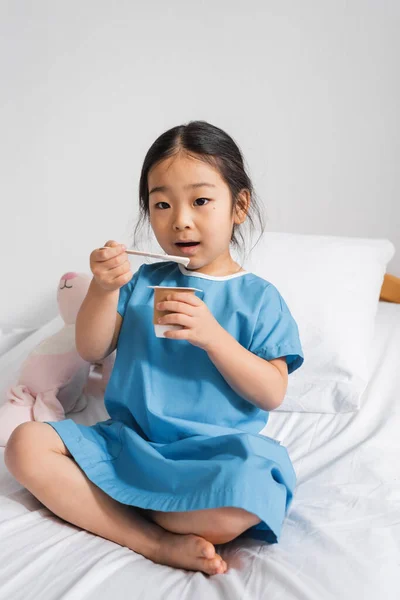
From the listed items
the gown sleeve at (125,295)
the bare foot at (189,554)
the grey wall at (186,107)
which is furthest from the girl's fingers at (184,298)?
the grey wall at (186,107)

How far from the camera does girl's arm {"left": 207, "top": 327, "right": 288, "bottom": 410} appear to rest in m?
1.06

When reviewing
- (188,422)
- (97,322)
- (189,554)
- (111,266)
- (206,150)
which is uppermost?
(206,150)

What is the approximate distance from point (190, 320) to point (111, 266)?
0.55 feet

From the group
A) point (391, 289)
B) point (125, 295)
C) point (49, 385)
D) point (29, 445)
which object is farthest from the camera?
point (391, 289)

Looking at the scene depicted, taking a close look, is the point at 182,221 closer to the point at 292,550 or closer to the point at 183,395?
the point at 183,395

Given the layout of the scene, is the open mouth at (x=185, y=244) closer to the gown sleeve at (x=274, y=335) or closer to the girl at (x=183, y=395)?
the girl at (x=183, y=395)

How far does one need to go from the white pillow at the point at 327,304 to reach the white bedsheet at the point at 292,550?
157 millimetres

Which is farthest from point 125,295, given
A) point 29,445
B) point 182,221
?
point 29,445

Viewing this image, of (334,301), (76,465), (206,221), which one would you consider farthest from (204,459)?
(334,301)

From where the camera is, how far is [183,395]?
1119mm

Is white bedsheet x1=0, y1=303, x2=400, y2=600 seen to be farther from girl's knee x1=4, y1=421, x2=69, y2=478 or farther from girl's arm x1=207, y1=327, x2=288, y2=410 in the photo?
girl's arm x1=207, y1=327, x2=288, y2=410

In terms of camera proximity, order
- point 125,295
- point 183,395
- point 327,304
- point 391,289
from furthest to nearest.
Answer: point 391,289
point 327,304
point 125,295
point 183,395

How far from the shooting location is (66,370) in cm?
143

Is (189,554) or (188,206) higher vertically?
(188,206)
